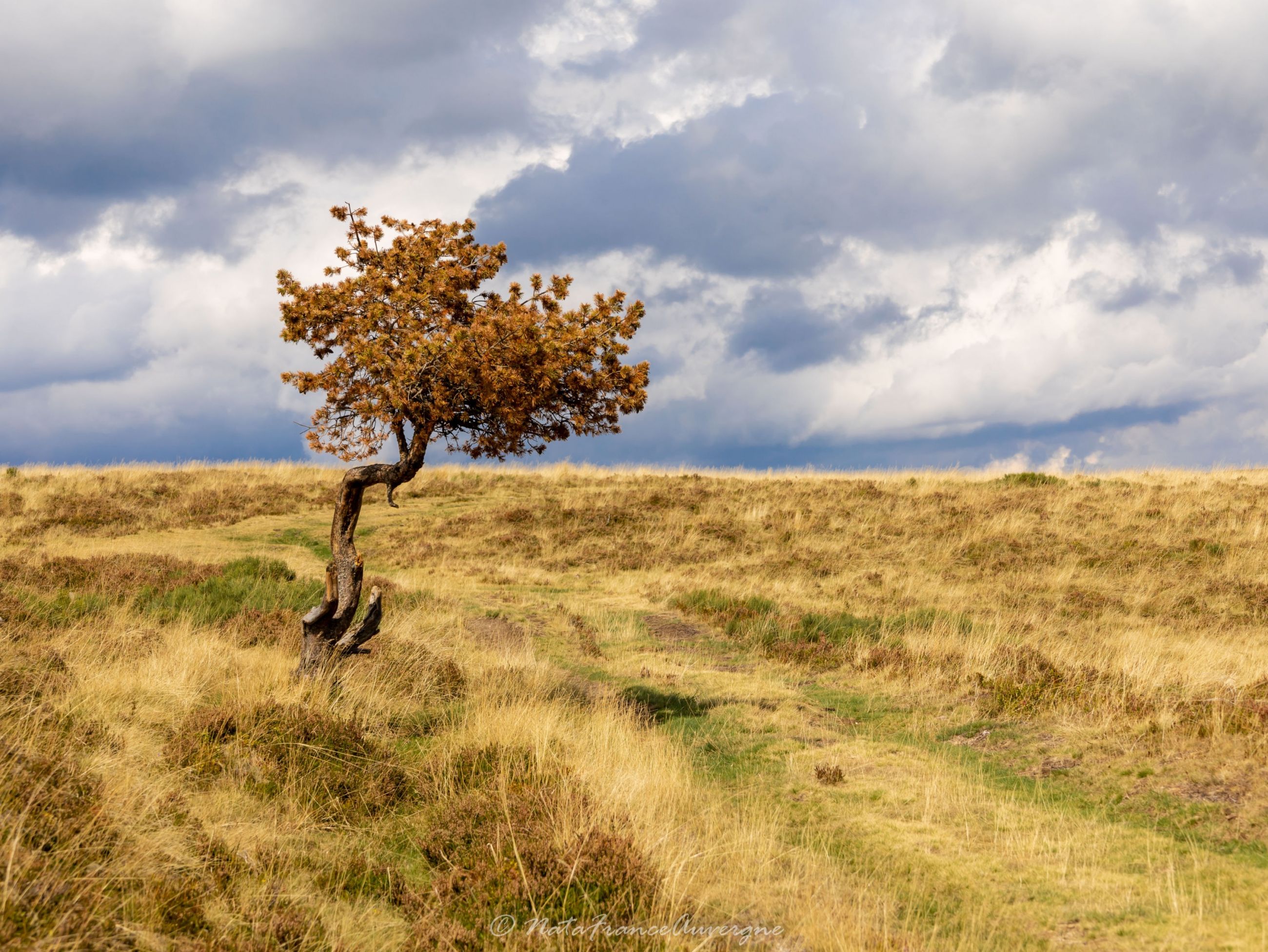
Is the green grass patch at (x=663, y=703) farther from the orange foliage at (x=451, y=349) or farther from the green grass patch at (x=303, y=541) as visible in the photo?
the green grass patch at (x=303, y=541)

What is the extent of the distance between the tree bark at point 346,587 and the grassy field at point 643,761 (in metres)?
0.56

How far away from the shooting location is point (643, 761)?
881 cm

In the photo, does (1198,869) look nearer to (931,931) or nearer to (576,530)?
(931,931)

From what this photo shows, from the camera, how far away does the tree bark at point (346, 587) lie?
37.4ft

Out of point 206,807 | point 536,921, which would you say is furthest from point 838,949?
point 206,807

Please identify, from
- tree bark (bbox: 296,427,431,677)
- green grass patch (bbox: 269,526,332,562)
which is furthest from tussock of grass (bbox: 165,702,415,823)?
green grass patch (bbox: 269,526,332,562)

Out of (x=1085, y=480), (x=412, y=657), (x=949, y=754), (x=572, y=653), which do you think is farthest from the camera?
(x=1085, y=480)

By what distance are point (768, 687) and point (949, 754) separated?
3718 mm

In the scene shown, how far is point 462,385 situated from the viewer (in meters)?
11.1

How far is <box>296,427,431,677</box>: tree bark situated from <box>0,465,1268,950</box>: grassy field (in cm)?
56

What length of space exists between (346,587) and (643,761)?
496cm

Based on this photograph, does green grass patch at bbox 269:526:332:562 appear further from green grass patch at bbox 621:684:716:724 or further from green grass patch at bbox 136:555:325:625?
green grass patch at bbox 621:684:716:724

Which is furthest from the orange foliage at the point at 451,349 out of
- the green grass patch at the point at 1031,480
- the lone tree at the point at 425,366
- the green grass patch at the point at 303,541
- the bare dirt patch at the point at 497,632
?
the green grass patch at the point at 1031,480

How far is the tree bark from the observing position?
11414mm
